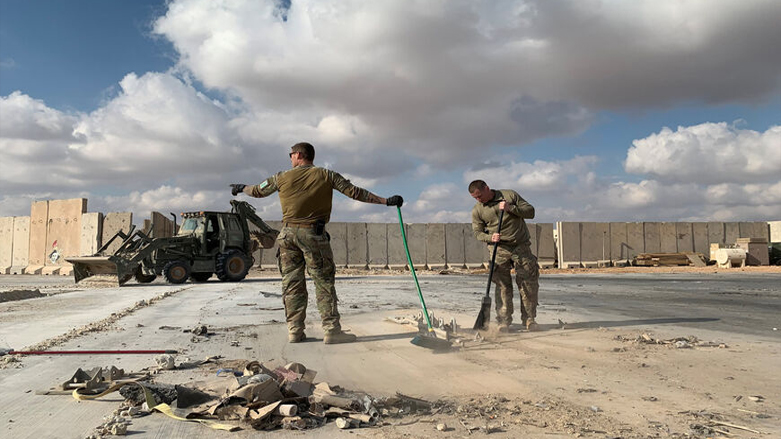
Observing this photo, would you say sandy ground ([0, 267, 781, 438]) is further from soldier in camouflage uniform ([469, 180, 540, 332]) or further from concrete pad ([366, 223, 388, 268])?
concrete pad ([366, 223, 388, 268])

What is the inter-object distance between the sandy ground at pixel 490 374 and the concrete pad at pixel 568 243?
23480 millimetres

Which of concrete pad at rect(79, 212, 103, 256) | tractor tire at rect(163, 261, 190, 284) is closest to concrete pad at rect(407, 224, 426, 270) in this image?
tractor tire at rect(163, 261, 190, 284)

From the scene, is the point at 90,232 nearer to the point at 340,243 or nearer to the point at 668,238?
the point at 340,243

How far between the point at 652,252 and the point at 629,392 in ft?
101

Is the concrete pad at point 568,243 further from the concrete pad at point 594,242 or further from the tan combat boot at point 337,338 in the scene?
the tan combat boot at point 337,338

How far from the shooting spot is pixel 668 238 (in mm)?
30641

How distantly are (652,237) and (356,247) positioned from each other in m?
17.5

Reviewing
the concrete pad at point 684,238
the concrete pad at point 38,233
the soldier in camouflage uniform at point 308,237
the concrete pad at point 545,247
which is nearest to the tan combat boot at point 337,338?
the soldier in camouflage uniform at point 308,237

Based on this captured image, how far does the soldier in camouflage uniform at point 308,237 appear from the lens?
4.72 metres

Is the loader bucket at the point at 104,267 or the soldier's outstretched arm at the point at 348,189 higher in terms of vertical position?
the soldier's outstretched arm at the point at 348,189

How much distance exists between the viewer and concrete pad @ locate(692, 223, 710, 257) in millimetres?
31125

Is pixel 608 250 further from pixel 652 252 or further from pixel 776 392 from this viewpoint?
pixel 776 392

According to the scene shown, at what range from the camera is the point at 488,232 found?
583 centimetres

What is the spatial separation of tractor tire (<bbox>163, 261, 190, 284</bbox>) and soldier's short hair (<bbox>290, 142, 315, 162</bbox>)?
1160 cm
